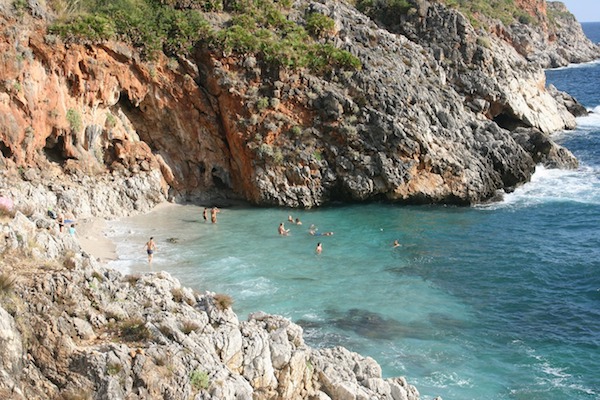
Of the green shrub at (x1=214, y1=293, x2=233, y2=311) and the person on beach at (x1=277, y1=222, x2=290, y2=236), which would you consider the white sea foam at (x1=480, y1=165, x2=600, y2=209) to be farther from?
the green shrub at (x1=214, y1=293, x2=233, y2=311)

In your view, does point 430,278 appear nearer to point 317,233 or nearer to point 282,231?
point 317,233

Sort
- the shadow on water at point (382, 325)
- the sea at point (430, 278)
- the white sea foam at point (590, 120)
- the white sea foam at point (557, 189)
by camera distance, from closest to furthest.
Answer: the sea at point (430, 278)
the shadow on water at point (382, 325)
the white sea foam at point (557, 189)
the white sea foam at point (590, 120)

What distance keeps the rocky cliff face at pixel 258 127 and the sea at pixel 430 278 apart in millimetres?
1907

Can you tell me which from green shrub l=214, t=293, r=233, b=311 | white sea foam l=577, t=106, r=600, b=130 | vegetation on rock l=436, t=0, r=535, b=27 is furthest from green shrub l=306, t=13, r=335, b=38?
vegetation on rock l=436, t=0, r=535, b=27

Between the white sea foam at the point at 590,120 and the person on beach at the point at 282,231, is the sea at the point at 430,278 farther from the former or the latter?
the white sea foam at the point at 590,120

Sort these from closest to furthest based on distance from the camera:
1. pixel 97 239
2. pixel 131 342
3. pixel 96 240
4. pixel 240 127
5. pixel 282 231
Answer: pixel 131 342
pixel 96 240
pixel 97 239
pixel 282 231
pixel 240 127

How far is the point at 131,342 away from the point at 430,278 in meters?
18.6

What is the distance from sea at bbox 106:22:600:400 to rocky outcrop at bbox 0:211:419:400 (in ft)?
21.2

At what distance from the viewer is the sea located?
20.2 metres

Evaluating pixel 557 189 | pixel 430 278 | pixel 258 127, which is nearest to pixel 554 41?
pixel 557 189

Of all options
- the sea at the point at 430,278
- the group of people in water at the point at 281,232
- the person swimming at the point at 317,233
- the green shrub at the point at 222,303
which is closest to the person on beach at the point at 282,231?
the group of people in water at the point at 281,232

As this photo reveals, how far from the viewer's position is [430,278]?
90.6 feet

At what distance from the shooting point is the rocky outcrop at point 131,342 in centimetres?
1024

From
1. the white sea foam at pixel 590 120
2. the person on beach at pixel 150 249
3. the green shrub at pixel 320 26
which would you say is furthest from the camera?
the white sea foam at pixel 590 120
